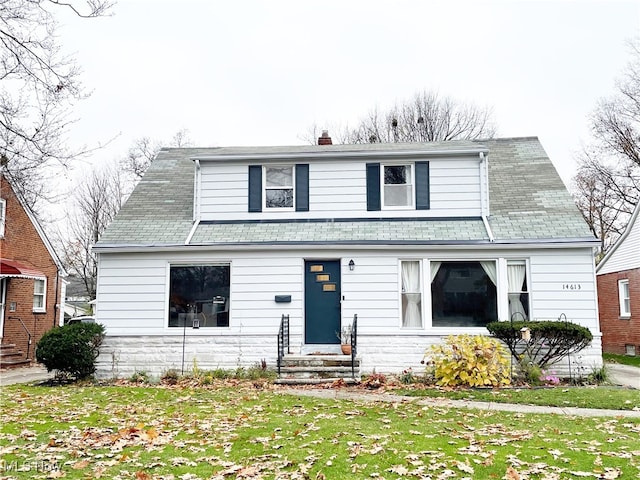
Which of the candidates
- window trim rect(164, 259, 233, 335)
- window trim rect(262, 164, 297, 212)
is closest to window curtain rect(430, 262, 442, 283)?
window trim rect(262, 164, 297, 212)

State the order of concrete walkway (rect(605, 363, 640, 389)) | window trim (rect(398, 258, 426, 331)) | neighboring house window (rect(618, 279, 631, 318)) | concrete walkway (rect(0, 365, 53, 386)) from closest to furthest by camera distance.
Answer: concrete walkway (rect(605, 363, 640, 389)), window trim (rect(398, 258, 426, 331)), concrete walkway (rect(0, 365, 53, 386)), neighboring house window (rect(618, 279, 631, 318))

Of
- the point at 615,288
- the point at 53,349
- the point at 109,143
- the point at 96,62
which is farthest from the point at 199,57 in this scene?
the point at 615,288

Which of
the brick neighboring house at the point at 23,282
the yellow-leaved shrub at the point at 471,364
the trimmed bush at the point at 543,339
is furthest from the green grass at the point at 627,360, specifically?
the brick neighboring house at the point at 23,282

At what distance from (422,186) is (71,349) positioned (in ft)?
29.1

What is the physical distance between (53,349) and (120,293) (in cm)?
191

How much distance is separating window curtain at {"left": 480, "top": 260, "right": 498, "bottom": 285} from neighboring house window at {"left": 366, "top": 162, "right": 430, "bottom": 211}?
205cm

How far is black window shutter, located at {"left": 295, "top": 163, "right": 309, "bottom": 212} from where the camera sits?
44.9 feet

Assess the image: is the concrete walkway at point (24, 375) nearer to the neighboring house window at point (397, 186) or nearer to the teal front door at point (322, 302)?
the teal front door at point (322, 302)

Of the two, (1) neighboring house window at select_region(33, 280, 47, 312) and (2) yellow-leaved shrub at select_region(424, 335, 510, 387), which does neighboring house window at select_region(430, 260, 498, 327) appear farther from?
(1) neighboring house window at select_region(33, 280, 47, 312)

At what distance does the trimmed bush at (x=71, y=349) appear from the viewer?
37.6 ft

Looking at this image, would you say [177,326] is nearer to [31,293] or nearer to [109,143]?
[109,143]

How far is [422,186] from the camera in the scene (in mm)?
13461

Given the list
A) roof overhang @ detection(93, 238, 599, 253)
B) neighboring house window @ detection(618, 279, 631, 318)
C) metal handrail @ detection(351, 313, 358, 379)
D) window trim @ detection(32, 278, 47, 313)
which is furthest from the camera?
neighboring house window @ detection(618, 279, 631, 318)

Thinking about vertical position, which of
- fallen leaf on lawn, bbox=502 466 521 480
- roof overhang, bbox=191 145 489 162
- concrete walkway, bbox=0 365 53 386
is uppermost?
roof overhang, bbox=191 145 489 162
